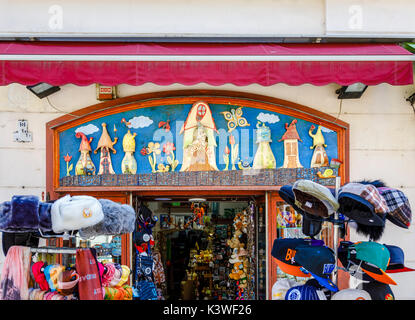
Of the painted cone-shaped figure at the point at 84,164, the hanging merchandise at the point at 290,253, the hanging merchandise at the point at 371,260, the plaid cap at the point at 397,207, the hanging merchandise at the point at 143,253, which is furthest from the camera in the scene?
the hanging merchandise at the point at 143,253

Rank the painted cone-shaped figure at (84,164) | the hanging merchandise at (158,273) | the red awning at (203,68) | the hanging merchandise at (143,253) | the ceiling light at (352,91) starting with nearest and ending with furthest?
the red awning at (203,68)
the ceiling light at (352,91)
the painted cone-shaped figure at (84,164)
the hanging merchandise at (143,253)
the hanging merchandise at (158,273)

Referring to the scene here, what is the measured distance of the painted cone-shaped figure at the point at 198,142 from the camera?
5.66 m

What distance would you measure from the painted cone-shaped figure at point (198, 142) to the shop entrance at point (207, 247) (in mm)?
758

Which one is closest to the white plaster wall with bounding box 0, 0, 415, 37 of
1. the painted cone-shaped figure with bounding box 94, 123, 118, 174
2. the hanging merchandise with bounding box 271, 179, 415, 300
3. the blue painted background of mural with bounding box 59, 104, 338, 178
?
the blue painted background of mural with bounding box 59, 104, 338, 178

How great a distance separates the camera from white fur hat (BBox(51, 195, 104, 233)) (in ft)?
11.0

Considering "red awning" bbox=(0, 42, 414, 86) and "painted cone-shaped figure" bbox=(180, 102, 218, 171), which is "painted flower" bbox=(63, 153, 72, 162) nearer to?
"red awning" bbox=(0, 42, 414, 86)

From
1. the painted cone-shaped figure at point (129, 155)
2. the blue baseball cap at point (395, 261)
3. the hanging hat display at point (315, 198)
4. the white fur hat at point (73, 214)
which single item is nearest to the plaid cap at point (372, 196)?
the hanging hat display at point (315, 198)

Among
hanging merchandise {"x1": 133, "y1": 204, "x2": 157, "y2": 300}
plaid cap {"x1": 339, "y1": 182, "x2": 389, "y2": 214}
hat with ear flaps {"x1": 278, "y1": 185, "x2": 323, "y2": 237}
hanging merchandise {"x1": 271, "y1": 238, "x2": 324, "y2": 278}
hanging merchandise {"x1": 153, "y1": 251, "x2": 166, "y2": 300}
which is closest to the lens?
plaid cap {"x1": 339, "y1": 182, "x2": 389, "y2": 214}

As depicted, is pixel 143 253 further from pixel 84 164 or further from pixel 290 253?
pixel 290 253

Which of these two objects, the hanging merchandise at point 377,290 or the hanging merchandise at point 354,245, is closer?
the hanging merchandise at point 354,245

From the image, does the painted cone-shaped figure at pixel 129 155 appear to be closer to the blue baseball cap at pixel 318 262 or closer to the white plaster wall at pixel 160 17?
the white plaster wall at pixel 160 17

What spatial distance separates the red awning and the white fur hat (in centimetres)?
171

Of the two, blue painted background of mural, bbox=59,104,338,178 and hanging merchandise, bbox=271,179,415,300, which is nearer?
hanging merchandise, bbox=271,179,415,300

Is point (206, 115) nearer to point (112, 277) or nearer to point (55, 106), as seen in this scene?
point (55, 106)
